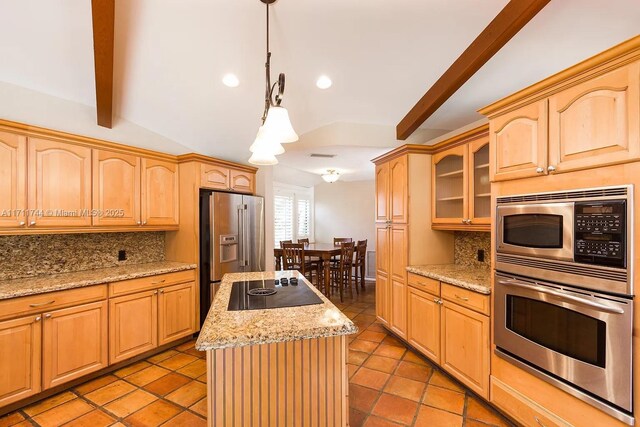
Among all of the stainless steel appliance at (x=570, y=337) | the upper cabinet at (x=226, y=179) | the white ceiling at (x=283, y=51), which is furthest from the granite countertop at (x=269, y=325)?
the upper cabinet at (x=226, y=179)

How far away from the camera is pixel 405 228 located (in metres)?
3.15

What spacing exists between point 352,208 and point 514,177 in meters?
4.95

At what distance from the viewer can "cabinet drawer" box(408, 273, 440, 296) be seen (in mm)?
2676

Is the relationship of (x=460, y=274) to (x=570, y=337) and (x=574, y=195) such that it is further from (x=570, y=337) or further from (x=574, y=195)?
(x=574, y=195)

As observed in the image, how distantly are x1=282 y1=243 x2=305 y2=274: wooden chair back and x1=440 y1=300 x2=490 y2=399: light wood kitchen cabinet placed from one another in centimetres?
272

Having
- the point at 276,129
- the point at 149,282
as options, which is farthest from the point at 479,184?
the point at 149,282

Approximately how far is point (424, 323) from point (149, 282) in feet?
8.86

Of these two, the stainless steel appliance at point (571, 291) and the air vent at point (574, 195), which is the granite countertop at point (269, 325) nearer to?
the stainless steel appliance at point (571, 291)

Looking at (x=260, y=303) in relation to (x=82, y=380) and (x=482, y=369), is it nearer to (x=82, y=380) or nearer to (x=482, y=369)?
(x=482, y=369)

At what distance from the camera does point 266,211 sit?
4383 mm

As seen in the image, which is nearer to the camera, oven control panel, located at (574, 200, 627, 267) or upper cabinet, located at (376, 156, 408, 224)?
oven control panel, located at (574, 200, 627, 267)

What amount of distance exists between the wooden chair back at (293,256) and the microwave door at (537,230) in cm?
327

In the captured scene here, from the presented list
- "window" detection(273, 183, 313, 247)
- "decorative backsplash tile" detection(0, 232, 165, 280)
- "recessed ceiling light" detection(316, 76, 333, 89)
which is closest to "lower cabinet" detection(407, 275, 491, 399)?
"recessed ceiling light" detection(316, 76, 333, 89)

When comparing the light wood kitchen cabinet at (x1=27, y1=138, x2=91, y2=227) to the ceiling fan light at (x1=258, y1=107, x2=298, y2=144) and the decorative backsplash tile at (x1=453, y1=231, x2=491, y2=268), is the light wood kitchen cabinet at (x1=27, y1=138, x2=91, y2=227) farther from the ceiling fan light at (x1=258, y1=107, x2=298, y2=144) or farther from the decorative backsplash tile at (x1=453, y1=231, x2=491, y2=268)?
the decorative backsplash tile at (x1=453, y1=231, x2=491, y2=268)
